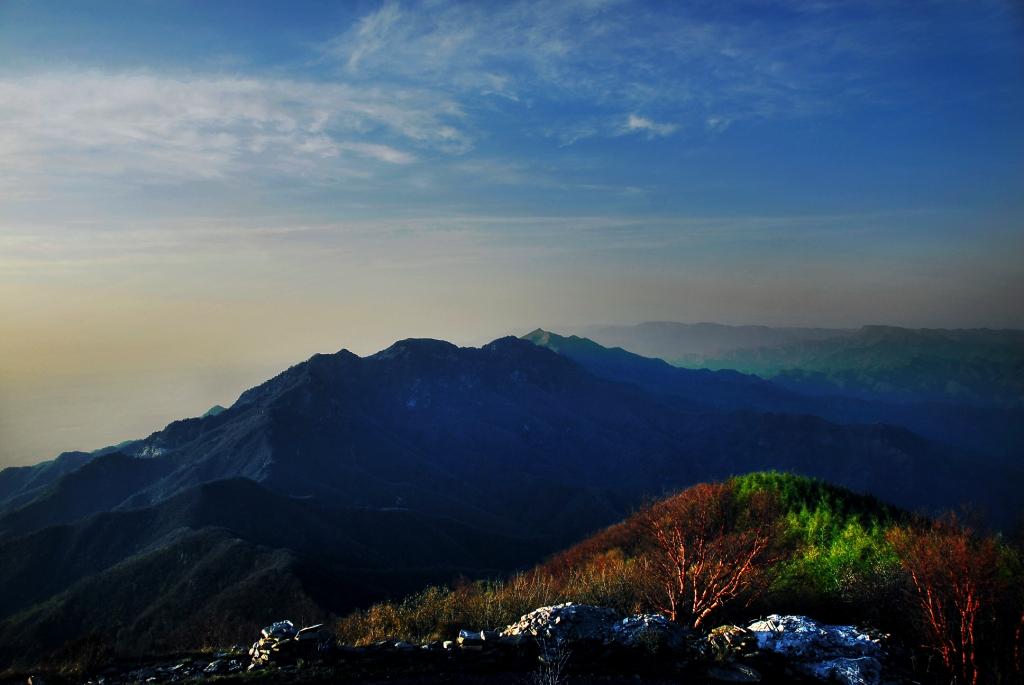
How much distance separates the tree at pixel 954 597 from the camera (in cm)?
1789

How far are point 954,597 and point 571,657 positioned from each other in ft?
42.0

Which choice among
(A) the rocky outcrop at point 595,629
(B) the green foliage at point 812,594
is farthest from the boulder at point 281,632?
(A) the rocky outcrop at point 595,629

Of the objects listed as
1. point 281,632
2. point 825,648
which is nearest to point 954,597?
point 825,648

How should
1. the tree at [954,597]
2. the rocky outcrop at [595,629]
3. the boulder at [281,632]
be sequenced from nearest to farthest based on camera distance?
the tree at [954,597] → the rocky outcrop at [595,629] → the boulder at [281,632]

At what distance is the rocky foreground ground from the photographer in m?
17.1

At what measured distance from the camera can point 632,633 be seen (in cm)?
1895

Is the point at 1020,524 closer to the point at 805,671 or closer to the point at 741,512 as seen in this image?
the point at 741,512

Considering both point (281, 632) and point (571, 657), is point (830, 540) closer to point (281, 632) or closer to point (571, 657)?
point (571, 657)

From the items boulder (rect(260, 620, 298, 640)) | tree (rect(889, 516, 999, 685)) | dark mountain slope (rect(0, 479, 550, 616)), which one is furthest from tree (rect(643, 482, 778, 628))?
dark mountain slope (rect(0, 479, 550, 616))

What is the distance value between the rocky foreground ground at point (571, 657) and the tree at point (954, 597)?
94.9 inches

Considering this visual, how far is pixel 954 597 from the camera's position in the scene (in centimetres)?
2016

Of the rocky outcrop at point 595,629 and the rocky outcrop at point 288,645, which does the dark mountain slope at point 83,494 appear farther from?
the rocky outcrop at point 595,629

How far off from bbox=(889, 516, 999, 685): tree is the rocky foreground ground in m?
2.41

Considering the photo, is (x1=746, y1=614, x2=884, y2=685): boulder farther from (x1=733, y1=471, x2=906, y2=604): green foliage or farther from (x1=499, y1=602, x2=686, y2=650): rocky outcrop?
(x1=733, y1=471, x2=906, y2=604): green foliage
